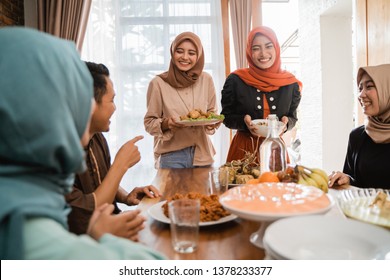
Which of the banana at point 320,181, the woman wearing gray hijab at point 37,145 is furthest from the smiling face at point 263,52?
the woman wearing gray hijab at point 37,145

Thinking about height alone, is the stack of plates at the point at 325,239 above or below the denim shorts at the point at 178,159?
above

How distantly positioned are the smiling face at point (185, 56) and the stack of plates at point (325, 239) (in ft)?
5.88

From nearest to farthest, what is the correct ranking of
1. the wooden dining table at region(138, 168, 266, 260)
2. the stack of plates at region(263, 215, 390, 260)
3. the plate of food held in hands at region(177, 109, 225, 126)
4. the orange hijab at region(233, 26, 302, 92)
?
the stack of plates at region(263, 215, 390, 260) → the wooden dining table at region(138, 168, 266, 260) → the plate of food held in hands at region(177, 109, 225, 126) → the orange hijab at region(233, 26, 302, 92)

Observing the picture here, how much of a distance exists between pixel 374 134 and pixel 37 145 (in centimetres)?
164

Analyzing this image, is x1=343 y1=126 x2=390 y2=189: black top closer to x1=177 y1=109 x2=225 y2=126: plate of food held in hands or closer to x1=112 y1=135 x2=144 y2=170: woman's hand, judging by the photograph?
x1=177 y1=109 x2=225 y2=126: plate of food held in hands

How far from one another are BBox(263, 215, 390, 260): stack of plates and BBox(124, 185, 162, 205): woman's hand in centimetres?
72

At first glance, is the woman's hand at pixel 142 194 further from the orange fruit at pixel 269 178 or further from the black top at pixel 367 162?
the black top at pixel 367 162

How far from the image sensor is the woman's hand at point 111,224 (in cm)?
78

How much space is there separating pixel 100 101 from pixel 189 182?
56 centimetres

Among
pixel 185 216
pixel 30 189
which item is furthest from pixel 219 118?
pixel 30 189

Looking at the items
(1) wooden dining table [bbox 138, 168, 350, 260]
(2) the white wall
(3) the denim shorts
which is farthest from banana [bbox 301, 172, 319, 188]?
(2) the white wall

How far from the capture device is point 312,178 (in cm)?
108

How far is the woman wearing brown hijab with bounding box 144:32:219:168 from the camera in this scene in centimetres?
219
